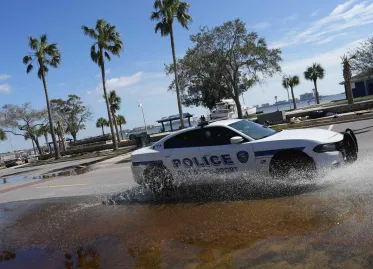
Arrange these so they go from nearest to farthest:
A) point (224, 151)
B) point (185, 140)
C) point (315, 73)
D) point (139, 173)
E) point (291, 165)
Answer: point (291, 165), point (224, 151), point (185, 140), point (139, 173), point (315, 73)

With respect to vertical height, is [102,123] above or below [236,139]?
above

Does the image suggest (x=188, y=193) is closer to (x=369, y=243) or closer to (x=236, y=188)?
(x=236, y=188)

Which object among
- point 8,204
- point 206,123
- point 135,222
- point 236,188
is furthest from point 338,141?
point 8,204

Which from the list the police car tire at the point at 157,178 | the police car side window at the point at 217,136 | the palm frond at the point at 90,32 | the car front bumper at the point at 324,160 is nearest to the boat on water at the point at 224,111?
the palm frond at the point at 90,32

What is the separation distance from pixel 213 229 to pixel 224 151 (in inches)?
86.6

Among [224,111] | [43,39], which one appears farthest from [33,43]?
[224,111]

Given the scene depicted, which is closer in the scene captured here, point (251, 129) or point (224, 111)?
point (251, 129)

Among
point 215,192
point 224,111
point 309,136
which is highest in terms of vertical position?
point 224,111

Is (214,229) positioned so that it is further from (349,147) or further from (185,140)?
(349,147)

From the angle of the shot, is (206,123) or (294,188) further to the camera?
(206,123)

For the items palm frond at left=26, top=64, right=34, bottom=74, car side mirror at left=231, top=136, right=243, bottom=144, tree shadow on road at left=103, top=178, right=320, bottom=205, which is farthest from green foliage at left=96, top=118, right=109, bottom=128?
car side mirror at left=231, top=136, right=243, bottom=144

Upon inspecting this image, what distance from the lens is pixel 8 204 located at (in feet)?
34.7

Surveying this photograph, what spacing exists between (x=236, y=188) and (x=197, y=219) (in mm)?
1700

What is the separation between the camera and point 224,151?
7.28 meters
